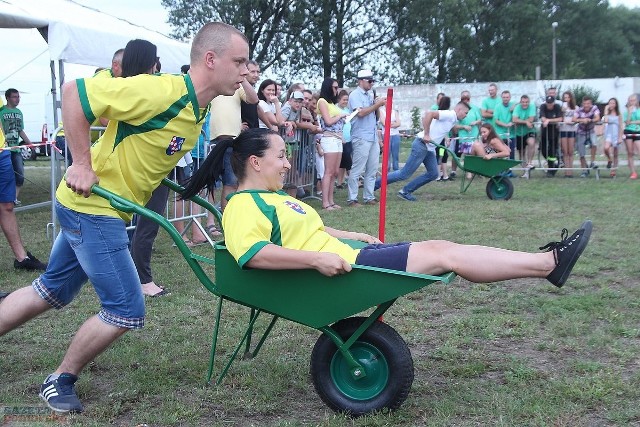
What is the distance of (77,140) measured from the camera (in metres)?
3.08

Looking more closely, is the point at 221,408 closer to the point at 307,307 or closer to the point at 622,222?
the point at 307,307

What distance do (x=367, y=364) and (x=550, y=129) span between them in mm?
13800

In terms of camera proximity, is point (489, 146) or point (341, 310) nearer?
point (341, 310)

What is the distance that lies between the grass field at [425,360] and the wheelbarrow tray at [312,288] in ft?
1.70

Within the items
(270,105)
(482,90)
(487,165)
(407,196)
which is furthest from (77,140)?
(482,90)

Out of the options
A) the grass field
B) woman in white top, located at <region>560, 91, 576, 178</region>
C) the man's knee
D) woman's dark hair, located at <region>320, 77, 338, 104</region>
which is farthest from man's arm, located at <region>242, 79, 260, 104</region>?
woman in white top, located at <region>560, 91, 576, 178</region>

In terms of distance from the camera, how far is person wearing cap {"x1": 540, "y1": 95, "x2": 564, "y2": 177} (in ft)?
52.3

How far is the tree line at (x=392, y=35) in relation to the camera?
34281 mm

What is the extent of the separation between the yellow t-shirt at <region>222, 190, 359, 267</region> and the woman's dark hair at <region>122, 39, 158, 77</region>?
5.50ft

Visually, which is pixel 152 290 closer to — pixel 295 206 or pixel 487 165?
pixel 295 206

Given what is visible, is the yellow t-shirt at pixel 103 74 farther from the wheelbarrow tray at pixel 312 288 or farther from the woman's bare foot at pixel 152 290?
the woman's bare foot at pixel 152 290

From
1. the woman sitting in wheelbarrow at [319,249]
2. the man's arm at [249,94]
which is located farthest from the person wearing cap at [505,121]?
the woman sitting in wheelbarrow at [319,249]

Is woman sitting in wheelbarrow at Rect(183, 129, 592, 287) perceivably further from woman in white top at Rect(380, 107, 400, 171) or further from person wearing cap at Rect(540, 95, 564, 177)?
person wearing cap at Rect(540, 95, 564, 177)

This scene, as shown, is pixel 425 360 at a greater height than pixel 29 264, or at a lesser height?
lesser
